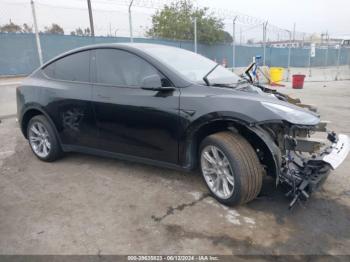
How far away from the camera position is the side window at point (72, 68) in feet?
13.8

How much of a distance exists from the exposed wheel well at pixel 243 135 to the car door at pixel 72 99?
1327 millimetres

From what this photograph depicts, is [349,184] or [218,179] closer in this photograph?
[218,179]

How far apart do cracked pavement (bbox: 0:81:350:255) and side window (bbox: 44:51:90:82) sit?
122 cm

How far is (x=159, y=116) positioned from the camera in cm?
349

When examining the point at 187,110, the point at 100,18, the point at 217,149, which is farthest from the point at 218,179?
the point at 100,18

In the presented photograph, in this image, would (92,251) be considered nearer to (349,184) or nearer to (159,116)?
(159,116)

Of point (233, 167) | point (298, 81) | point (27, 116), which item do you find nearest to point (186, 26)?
point (298, 81)

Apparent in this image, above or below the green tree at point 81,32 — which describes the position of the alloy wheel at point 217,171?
below

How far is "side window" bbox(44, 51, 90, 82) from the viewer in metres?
4.20

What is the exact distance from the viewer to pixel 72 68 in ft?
14.3

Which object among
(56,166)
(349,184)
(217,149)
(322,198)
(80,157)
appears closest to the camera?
(217,149)

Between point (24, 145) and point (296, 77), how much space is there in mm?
10657

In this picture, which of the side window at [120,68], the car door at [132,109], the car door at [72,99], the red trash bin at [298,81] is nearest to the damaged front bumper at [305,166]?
the car door at [132,109]

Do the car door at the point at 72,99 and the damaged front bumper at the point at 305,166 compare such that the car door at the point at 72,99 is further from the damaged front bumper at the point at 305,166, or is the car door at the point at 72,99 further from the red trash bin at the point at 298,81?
the red trash bin at the point at 298,81
